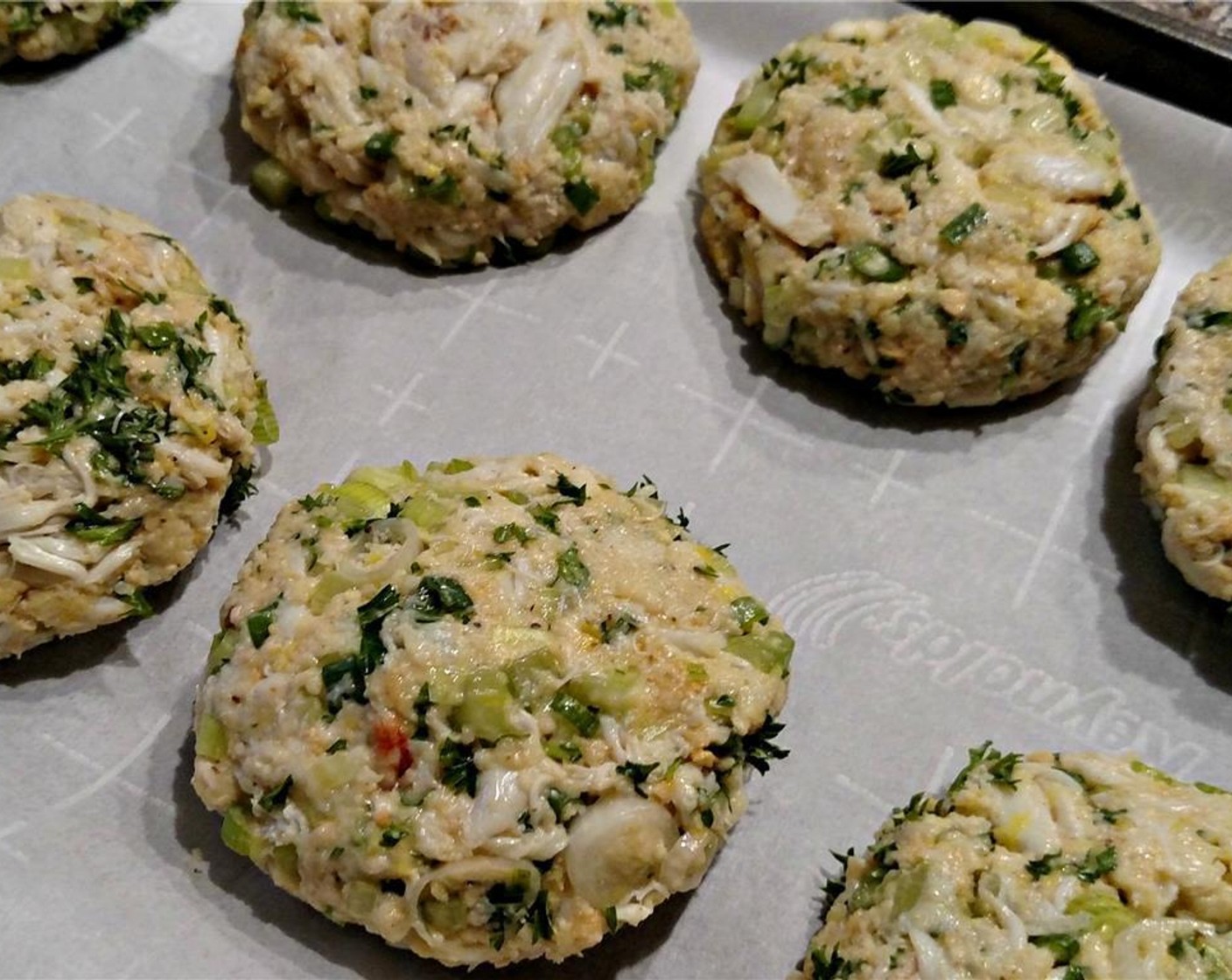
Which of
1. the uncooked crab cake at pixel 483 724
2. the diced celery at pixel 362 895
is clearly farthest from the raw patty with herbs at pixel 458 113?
the diced celery at pixel 362 895

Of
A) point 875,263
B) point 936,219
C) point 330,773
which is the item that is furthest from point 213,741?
point 936,219

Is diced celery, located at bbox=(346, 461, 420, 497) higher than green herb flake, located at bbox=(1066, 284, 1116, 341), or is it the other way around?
green herb flake, located at bbox=(1066, 284, 1116, 341)

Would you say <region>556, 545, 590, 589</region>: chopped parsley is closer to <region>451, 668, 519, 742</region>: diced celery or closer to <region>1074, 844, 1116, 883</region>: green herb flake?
<region>451, 668, 519, 742</region>: diced celery

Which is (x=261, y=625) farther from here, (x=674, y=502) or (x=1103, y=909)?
(x=1103, y=909)

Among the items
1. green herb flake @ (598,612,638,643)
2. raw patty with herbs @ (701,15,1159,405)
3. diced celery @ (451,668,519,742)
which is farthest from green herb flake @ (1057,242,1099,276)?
diced celery @ (451,668,519,742)

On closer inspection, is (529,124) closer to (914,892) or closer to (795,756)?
(795,756)

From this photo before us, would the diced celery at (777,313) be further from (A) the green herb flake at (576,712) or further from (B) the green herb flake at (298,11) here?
(B) the green herb flake at (298,11)

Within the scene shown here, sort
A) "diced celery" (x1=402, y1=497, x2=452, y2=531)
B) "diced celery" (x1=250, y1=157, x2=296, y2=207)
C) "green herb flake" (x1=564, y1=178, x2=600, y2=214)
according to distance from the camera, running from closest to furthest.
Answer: "diced celery" (x1=402, y1=497, x2=452, y2=531) → "green herb flake" (x1=564, y1=178, x2=600, y2=214) → "diced celery" (x1=250, y1=157, x2=296, y2=207)
